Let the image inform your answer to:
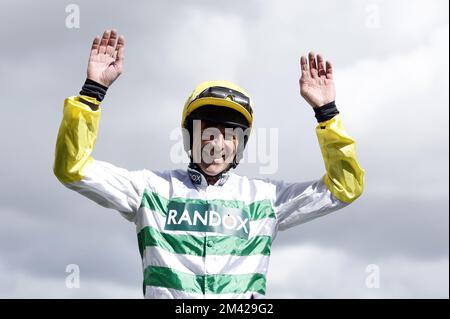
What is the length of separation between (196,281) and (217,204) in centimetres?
85

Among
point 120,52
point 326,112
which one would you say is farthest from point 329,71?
point 120,52

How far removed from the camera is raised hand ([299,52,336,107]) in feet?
27.8

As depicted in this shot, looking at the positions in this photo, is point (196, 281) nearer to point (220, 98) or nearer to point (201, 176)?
point (201, 176)

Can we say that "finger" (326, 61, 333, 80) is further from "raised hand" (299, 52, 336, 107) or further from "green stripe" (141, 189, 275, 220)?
"green stripe" (141, 189, 275, 220)

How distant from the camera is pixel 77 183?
7.70m

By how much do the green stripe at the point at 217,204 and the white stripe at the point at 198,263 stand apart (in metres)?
0.47

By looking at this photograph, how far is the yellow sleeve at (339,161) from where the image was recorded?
8203mm

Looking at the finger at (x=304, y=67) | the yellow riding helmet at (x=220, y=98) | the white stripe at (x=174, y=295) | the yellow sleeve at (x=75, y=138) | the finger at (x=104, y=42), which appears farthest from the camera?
the finger at (x=304, y=67)

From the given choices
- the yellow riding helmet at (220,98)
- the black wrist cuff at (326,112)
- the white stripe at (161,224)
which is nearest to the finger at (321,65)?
the black wrist cuff at (326,112)

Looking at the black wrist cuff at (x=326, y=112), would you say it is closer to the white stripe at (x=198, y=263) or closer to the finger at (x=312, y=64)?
the finger at (x=312, y=64)

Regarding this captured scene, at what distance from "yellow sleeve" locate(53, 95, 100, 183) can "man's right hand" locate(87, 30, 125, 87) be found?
310mm

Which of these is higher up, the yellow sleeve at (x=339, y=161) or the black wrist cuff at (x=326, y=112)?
the black wrist cuff at (x=326, y=112)

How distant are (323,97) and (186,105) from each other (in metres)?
1.52
